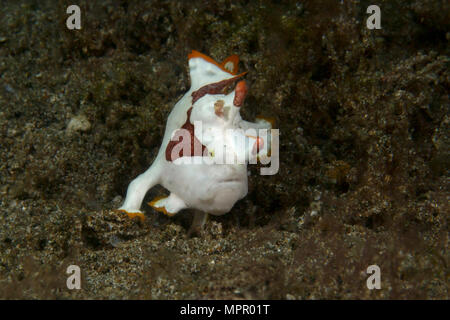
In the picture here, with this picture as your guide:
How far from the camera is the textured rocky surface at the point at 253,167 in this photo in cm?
249

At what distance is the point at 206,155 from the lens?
2721 mm

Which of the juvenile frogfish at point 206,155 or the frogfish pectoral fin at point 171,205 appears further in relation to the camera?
the frogfish pectoral fin at point 171,205

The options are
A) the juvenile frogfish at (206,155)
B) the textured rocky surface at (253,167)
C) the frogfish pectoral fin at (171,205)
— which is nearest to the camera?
the textured rocky surface at (253,167)

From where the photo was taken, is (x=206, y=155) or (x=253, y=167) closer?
(x=206, y=155)

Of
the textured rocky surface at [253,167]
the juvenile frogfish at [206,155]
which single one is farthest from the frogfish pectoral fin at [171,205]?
the textured rocky surface at [253,167]

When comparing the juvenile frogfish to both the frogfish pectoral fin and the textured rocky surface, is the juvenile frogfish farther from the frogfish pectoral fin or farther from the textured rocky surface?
the textured rocky surface

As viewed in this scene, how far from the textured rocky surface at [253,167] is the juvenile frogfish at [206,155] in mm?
352

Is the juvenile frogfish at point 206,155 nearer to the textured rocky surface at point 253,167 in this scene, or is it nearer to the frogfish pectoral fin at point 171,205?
the frogfish pectoral fin at point 171,205

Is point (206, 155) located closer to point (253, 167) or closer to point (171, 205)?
point (171, 205)

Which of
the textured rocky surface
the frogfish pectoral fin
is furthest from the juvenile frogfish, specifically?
the textured rocky surface

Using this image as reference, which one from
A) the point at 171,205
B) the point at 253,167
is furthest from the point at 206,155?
the point at 253,167

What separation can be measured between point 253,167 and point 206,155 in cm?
77
